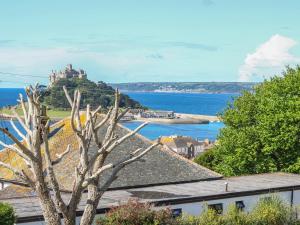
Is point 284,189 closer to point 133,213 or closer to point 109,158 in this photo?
point 109,158

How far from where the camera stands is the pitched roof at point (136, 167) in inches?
1190

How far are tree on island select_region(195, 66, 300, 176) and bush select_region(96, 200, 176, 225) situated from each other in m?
23.8

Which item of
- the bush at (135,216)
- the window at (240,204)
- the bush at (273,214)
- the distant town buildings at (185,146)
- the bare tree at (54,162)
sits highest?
the bare tree at (54,162)

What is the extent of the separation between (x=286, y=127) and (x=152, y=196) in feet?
61.9

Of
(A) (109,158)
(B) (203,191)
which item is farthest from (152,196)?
(A) (109,158)

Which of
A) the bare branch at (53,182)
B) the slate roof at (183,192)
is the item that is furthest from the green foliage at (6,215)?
the bare branch at (53,182)

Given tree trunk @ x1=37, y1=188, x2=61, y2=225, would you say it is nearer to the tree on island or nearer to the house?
the house

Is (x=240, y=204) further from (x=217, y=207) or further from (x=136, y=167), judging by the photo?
(x=136, y=167)

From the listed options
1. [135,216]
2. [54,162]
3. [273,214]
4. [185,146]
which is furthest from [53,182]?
[185,146]

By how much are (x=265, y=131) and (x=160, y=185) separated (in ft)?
51.5

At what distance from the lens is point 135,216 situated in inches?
826

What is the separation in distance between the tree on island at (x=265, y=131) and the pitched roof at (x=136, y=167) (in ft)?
37.7

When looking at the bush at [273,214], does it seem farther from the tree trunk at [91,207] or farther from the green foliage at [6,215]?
the green foliage at [6,215]

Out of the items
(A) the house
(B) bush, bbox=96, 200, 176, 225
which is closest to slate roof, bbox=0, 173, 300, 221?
(A) the house
